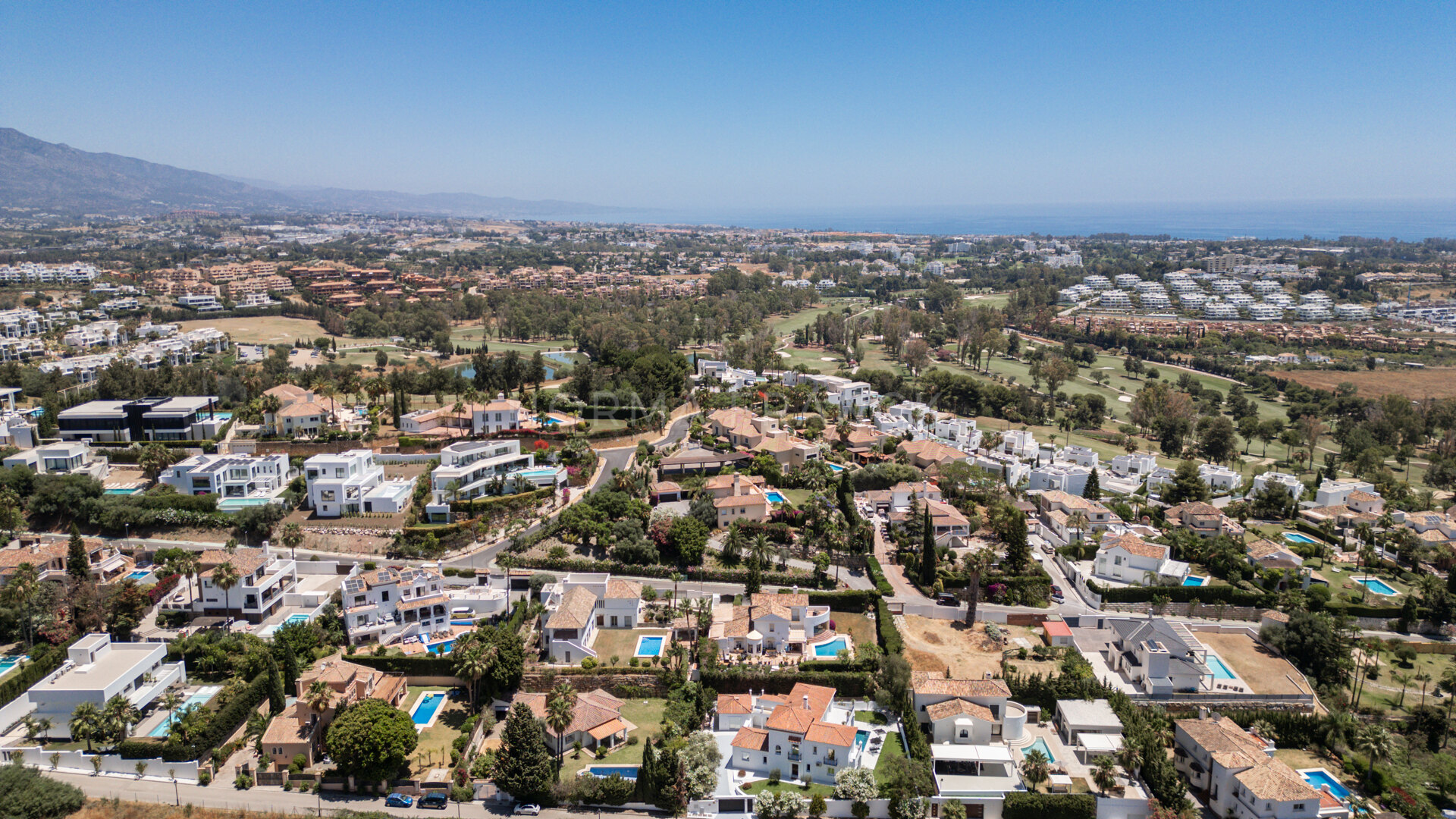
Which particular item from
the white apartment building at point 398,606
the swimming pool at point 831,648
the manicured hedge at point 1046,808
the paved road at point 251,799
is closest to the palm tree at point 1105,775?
the manicured hedge at point 1046,808

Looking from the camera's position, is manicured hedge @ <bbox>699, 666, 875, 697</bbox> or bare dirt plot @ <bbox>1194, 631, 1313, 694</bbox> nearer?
manicured hedge @ <bbox>699, 666, 875, 697</bbox>

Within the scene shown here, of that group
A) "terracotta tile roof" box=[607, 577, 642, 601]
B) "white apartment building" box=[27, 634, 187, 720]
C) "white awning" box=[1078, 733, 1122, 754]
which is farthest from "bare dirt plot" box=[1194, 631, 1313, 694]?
"white apartment building" box=[27, 634, 187, 720]

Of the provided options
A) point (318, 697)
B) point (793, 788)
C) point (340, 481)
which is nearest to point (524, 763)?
point (318, 697)

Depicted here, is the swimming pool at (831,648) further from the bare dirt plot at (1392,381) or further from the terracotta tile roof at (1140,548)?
the bare dirt plot at (1392,381)

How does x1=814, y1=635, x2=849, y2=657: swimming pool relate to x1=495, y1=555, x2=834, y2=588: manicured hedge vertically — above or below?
below

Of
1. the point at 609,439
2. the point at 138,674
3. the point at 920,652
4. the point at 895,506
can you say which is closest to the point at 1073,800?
the point at 920,652

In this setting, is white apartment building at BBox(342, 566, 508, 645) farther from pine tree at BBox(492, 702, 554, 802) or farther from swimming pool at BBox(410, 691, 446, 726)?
pine tree at BBox(492, 702, 554, 802)
